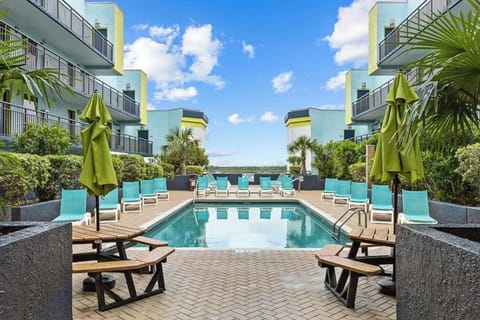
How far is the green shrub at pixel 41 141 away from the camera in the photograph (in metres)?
10.6

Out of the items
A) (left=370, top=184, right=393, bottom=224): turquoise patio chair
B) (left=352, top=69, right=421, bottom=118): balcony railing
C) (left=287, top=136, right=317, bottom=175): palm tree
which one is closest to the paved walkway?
(left=370, top=184, right=393, bottom=224): turquoise patio chair

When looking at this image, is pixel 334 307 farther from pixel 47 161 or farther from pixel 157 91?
pixel 157 91

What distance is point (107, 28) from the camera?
22141mm

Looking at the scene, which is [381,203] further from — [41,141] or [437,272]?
[41,141]

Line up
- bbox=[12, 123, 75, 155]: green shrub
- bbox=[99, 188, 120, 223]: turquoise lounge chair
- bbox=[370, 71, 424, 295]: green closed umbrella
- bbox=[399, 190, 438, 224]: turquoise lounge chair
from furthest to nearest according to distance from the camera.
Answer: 1. bbox=[12, 123, 75, 155]: green shrub
2. bbox=[99, 188, 120, 223]: turquoise lounge chair
3. bbox=[399, 190, 438, 224]: turquoise lounge chair
4. bbox=[370, 71, 424, 295]: green closed umbrella

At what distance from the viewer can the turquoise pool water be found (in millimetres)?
8586

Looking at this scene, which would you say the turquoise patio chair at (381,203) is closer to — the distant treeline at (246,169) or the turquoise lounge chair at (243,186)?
the turquoise lounge chair at (243,186)

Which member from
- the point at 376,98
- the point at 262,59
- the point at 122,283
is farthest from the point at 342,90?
the point at 122,283

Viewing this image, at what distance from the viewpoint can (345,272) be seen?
13.8 feet

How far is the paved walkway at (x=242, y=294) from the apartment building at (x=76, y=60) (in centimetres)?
494

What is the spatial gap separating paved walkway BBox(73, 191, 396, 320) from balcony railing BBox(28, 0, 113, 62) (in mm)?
11166

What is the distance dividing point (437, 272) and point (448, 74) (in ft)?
5.07

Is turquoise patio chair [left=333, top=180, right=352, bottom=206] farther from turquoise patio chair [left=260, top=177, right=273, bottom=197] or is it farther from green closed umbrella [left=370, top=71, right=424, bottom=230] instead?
green closed umbrella [left=370, top=71, right=424, bottom=230]

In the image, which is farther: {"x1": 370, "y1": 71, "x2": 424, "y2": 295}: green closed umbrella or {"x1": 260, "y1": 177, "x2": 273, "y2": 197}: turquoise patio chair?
{"x1": 260, "y1": 177, "x2": 273, "y2": 197}: turquoise patio chair
